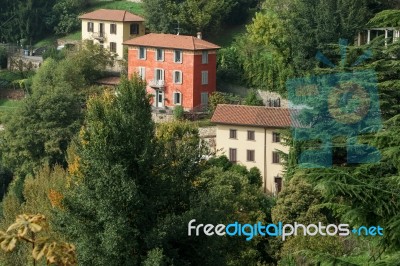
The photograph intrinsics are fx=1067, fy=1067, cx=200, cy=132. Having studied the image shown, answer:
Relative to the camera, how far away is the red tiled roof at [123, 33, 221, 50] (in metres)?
41.0

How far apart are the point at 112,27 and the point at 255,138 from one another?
15.5 meters

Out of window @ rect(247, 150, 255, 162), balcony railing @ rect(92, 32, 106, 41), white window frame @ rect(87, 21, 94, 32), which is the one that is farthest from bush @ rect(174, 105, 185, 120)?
white window frame @ rect(87, 21, 94, 32)

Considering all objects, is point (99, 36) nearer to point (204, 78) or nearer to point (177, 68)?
point (177, 68)

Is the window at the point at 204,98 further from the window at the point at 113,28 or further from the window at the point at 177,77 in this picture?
the window at the point at 113,28

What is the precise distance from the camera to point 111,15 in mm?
46875

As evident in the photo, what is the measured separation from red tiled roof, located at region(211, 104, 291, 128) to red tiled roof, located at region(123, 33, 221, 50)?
285 inches

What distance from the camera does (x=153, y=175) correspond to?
15.1 metres

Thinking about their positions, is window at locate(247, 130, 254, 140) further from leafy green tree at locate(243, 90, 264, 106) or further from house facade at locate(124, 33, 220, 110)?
house facade at locate(124, 33, 220, 110)

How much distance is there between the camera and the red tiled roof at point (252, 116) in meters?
32.2

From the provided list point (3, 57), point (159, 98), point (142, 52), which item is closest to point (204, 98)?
point (159, 98)

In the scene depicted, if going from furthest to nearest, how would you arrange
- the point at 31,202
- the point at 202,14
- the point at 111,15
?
the point at 111,15 < the point at 202,14 < the point at 31,202

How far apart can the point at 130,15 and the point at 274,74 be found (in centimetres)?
954

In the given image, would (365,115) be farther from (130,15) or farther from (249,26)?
(130,15)

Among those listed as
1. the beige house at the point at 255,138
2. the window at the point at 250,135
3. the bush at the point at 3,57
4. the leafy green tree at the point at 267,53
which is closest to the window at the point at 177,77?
the leafy green tree at the point at 267,53
